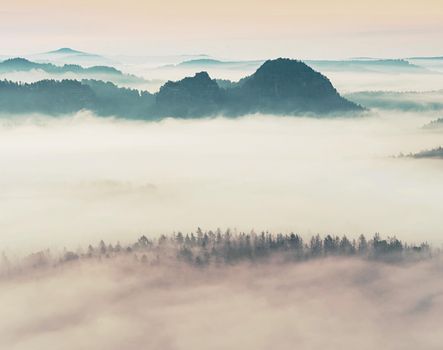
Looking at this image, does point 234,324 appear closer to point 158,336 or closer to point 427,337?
point 158,336

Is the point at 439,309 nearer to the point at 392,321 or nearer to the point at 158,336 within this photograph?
the point at 392,321

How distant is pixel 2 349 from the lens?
196 m

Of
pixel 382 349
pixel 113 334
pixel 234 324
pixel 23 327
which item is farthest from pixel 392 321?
pixel 23 327

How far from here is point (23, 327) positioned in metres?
199

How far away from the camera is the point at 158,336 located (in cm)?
19962

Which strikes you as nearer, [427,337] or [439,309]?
[427,337]

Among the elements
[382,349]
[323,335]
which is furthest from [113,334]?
[382,349]

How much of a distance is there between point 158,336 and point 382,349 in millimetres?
68828

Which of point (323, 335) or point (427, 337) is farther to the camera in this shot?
point (323, 335)

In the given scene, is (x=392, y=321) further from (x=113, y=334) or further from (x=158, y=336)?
(x=113, y=334)

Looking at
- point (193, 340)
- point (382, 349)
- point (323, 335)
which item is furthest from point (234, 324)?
point (382, 349)

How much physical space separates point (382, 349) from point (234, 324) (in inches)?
1786

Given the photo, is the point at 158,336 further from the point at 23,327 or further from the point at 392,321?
the point at 392,321

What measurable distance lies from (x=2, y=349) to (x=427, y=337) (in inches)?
5008
